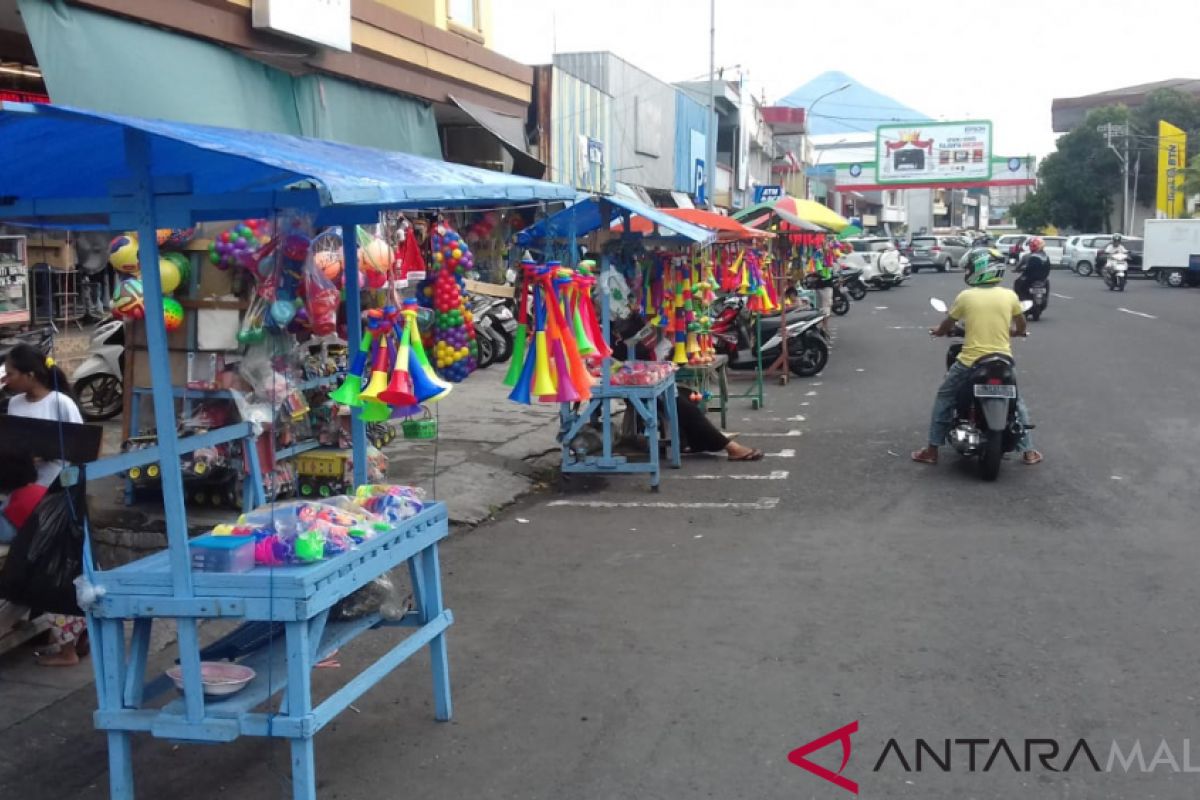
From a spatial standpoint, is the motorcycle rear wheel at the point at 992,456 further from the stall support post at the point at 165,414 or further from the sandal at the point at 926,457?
the stall support post at the point at 165,414

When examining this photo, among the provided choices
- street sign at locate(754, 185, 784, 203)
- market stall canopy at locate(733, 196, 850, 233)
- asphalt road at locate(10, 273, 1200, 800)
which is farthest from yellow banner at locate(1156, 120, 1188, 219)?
asphalt road at locate(10, 273, 1200, 800)

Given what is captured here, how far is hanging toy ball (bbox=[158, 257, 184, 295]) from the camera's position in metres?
6.45

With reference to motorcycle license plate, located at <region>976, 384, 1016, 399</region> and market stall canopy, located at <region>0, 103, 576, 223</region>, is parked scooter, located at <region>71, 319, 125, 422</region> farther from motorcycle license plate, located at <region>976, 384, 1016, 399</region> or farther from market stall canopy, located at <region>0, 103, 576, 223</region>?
motorcycle license plate, located at <region>976, 384, 1016, 399</region>

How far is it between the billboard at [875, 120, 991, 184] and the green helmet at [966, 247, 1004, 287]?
58124 millimetres

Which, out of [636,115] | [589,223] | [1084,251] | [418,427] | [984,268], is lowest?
[418,427]

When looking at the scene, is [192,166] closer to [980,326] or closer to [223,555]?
[223,555]

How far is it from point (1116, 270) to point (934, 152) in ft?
106

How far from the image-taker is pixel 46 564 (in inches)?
169

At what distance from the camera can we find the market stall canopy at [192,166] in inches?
124

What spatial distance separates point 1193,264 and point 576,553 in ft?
117

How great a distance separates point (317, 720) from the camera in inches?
135

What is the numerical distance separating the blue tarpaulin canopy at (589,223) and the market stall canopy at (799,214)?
209 inches

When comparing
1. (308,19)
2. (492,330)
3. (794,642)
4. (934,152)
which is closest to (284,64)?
(308,19)

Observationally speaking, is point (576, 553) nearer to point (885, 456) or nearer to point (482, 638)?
point (482, 638)
